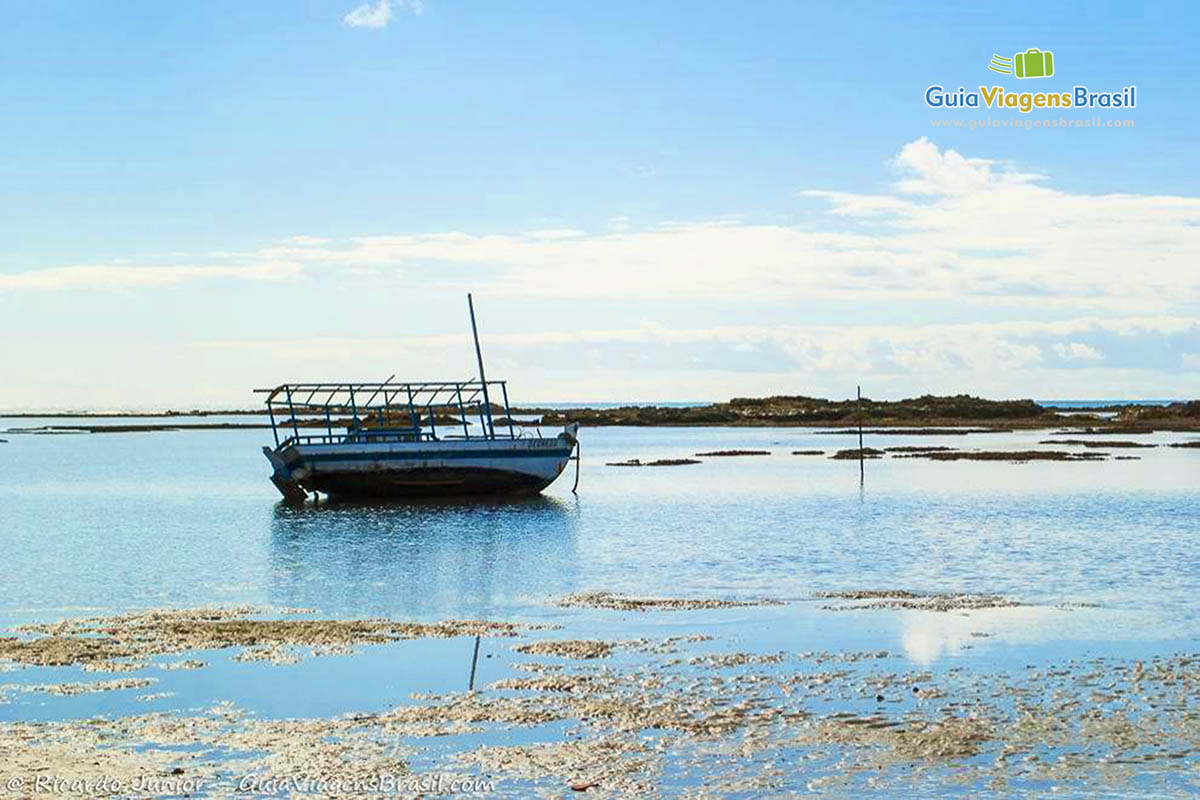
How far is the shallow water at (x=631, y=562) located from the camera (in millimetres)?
18562

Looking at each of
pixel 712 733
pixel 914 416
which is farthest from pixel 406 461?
pixel 914 416

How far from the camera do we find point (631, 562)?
31.7m

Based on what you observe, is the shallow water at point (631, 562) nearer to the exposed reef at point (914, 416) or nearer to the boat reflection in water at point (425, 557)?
the boat reflection in water at point (425, 557)

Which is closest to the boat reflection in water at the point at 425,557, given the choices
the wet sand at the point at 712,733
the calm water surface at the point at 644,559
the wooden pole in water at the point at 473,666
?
the calm water surface at the point at 644,559

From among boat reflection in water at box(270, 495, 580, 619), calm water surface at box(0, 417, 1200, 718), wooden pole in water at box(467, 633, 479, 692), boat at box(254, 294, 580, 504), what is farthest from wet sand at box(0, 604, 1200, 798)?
boat at box(254, 294, 580, 504)

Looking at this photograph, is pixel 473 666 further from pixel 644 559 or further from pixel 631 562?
pixel 644 559

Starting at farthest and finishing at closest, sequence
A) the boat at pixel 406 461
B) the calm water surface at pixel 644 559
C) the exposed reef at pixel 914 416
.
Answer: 1. the exposed reef at pixel 914 416
2. the boat at pixel 406 461
3. the calm water surface at pixel 644 559

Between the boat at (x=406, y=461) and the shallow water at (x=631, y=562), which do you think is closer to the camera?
the shallow water at (x=631, y=562)

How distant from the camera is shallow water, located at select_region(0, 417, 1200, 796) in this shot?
731 inches

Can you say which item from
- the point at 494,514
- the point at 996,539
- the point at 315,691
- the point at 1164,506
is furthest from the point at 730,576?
the point at 1164,506

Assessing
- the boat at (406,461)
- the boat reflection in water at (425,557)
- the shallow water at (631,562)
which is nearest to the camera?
the shallow water at (631,562)

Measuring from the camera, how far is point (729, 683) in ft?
54.4

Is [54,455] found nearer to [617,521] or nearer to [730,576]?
[617,521]

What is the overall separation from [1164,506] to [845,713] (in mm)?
33641
